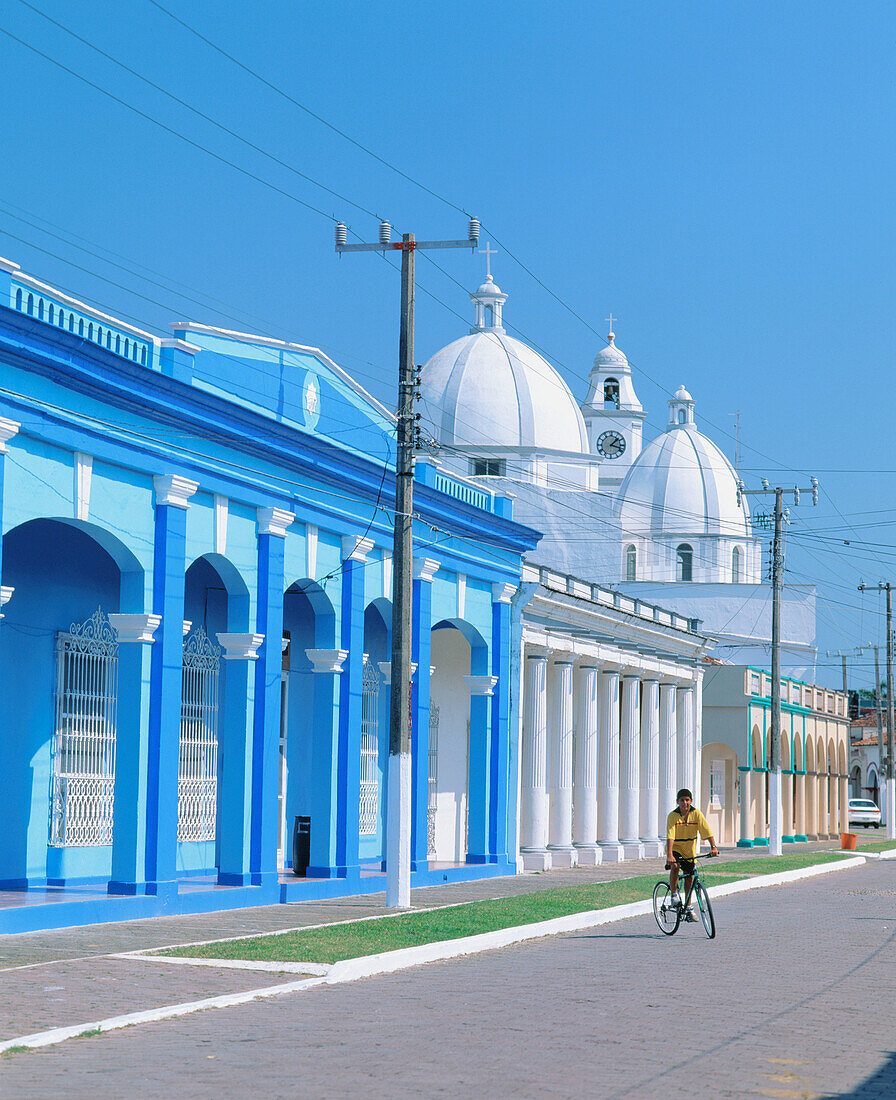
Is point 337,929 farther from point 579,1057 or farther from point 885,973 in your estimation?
point 579,1057

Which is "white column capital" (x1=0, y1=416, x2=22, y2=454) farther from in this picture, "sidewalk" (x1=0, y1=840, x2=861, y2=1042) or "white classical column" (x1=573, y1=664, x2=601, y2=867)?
"white classical column" (x1=573, y1=664, x2=601, y2=867)

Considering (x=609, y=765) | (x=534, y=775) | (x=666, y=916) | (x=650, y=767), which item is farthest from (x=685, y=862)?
(x=650, y=767)

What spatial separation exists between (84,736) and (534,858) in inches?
464

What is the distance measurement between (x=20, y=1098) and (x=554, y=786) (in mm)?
23379

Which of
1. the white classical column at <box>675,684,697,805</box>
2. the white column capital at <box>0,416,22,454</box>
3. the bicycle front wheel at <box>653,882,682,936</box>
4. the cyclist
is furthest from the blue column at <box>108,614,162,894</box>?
the white classical column at <box>675,684,697,805</box>

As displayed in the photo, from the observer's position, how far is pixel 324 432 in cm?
2150

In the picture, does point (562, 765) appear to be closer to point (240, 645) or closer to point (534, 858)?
point (534, 858)

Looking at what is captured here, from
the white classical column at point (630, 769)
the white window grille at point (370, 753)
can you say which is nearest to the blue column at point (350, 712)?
the white window grille at point (370, 753)

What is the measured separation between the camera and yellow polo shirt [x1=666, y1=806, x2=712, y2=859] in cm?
1606

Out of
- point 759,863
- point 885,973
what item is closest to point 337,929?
point 885,973

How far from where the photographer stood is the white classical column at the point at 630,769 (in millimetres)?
34750

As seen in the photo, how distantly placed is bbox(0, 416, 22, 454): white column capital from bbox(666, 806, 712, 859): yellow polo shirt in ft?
23.8

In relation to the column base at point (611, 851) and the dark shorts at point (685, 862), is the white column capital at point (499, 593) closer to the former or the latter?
the column base at point (611, 851)

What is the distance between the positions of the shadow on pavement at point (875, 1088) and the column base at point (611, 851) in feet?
80.5
